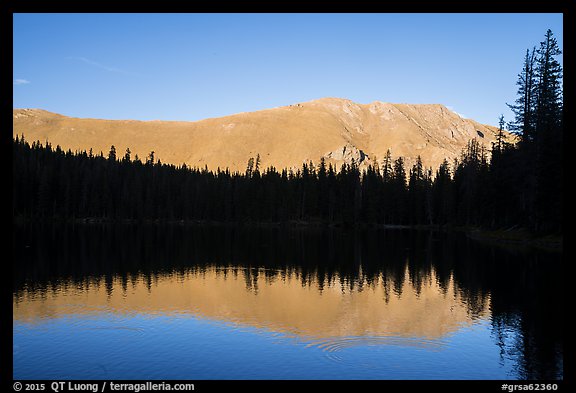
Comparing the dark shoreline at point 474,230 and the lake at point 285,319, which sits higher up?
the dark shoreline at point 474,230

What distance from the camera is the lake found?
71.3 feet

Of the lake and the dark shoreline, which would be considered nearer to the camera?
the lake

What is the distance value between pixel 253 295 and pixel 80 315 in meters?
13.9

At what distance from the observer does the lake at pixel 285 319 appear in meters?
21.7

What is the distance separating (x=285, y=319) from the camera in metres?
31.7

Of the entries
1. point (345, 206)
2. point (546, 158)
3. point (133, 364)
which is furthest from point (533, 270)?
point (345, 206)

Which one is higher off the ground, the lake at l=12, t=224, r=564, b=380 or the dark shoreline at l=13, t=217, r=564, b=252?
the dark shoreline at l=13, t=217, r=564, b=252

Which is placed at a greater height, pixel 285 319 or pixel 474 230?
pixel 474 230

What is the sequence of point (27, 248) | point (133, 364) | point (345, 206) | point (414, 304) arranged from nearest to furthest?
point (133, 364)
point (414, 304)
point (27, 248)
point (345, 206)

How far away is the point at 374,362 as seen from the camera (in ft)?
74.4

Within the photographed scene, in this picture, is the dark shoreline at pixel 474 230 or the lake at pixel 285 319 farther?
the dark shoreline at pixel 474 230
